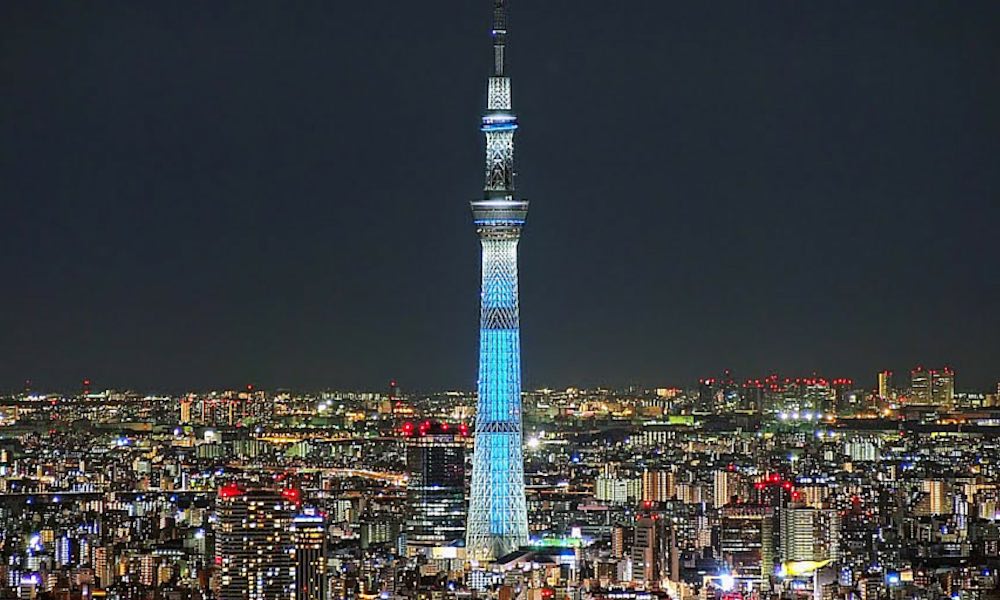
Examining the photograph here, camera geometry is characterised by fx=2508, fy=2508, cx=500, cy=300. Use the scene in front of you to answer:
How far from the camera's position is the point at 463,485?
64.1 feet

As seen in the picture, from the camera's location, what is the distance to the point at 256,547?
1639 cm

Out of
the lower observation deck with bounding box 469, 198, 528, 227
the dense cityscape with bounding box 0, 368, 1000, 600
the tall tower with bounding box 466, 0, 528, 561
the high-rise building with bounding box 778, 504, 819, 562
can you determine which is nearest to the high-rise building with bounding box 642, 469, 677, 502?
the dense cityscape with bounding box 0, 368, 1000, 600

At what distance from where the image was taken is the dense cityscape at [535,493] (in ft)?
54.9

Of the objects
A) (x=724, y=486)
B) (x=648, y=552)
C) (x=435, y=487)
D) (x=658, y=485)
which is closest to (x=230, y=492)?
(x=435, y=487)

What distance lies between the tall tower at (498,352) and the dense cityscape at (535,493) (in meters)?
0.36

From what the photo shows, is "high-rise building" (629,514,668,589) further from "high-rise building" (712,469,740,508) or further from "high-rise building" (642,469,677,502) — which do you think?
"high-rise building" (642,469,677,502)

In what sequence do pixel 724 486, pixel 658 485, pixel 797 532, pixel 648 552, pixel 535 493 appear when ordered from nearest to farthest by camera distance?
pixel 648 552, pixel 797 532, pixel 535 493, pixel 724 486, pixel 658 485

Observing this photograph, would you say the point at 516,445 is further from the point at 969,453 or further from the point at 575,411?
the point at 969,453

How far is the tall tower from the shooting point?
1630cm

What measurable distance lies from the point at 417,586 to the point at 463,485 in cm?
330

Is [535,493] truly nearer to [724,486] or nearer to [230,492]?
[724,486]

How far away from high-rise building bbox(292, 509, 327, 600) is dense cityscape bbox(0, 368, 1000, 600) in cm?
2

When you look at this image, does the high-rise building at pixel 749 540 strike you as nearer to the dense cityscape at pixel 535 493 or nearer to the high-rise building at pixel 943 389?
the dense cityscape at pixel 535 493

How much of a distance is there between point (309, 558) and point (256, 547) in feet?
1.16
